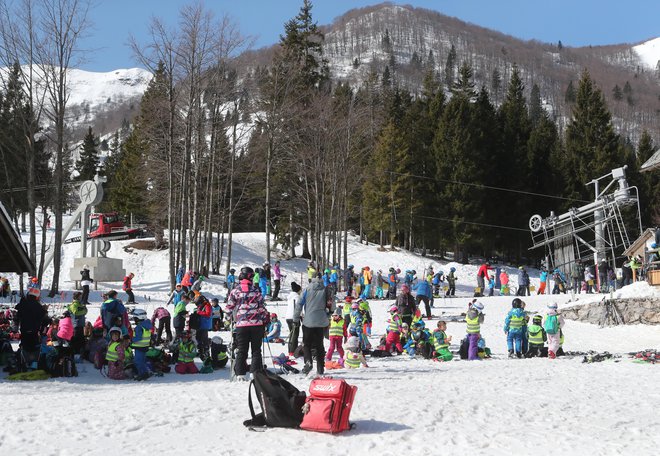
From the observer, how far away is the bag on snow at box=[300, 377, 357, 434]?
6555mm

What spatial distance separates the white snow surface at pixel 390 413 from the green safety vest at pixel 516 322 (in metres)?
1.80

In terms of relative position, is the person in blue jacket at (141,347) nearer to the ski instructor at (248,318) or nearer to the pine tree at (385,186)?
the ski instructor at (248,318)

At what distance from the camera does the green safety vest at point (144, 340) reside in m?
10.9

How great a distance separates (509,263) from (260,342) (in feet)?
145

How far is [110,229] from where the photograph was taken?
44.2 meters

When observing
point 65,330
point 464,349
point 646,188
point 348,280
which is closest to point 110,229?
point 348,280

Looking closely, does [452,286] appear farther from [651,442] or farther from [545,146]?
[545,146]

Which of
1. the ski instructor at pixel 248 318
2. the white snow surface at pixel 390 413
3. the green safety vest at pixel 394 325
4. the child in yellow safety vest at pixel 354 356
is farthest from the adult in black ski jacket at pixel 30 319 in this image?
the green safety vest at pixel 394 325

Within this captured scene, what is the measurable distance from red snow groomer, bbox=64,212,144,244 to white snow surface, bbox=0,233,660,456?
3379 cm

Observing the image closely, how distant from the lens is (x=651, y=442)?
22.1 ft

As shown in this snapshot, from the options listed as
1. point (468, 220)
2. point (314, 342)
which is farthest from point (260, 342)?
point (468, 220)

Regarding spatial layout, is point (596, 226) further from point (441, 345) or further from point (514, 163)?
point (441, 345)

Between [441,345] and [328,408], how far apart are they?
26.7ft

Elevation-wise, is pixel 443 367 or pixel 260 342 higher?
pixel 260 342
